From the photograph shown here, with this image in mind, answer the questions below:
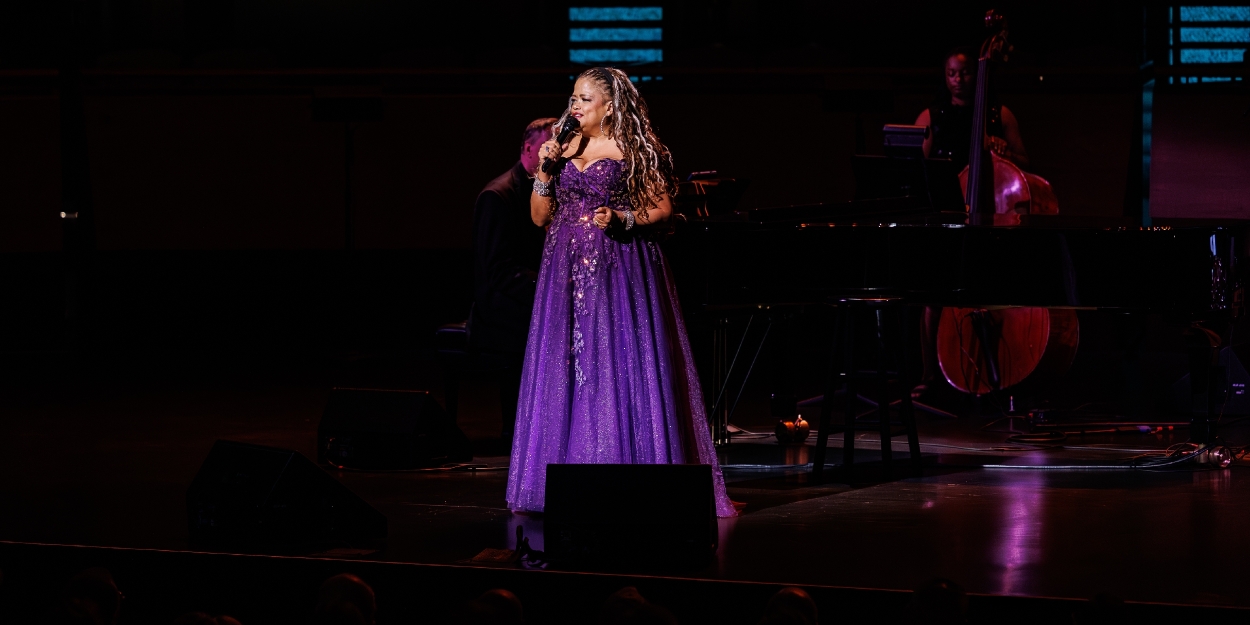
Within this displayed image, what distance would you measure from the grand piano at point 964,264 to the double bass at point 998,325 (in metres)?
0.96

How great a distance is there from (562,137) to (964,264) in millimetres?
1666

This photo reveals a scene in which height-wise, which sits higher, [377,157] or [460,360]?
[377,157]

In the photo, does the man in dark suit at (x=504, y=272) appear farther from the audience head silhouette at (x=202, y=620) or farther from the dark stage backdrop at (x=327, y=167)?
the dark stage backdrop at (x=327, y=167)

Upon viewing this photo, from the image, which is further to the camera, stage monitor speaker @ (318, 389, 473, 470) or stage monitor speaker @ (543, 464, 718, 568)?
stage monitor speaker @ (318, 389, 473, 470)

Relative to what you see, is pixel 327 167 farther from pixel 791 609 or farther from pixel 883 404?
pixel 791 609

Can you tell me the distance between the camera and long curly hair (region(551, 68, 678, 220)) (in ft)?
12.5

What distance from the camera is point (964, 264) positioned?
4645 millimetres

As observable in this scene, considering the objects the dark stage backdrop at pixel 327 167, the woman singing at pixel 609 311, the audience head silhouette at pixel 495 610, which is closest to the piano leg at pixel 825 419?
the woman singing at pixel 609 311

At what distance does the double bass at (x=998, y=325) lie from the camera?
5633 mm

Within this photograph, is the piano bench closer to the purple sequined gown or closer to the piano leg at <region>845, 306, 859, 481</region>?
the purple sequined gown

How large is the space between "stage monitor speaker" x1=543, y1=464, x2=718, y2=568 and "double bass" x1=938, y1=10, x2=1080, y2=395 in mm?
2759

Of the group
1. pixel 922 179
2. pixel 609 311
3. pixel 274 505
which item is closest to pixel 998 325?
pixel 922 179

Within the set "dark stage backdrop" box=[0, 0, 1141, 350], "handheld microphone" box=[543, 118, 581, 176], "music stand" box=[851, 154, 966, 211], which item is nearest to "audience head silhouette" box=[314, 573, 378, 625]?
"handheld microphone" box=[543, 118, 581, 176]

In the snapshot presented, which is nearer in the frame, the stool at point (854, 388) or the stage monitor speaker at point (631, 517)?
the stage monitor speaker at point (631, 517)
